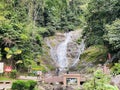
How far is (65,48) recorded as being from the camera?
118ft

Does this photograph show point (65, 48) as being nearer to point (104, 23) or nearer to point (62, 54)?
point (62, 54)

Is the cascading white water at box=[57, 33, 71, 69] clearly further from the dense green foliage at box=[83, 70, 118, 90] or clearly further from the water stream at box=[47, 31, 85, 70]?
the dense green foliage at box=[83, 70, 118, 90]

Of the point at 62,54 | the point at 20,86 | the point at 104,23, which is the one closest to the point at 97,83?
the point at 20,86

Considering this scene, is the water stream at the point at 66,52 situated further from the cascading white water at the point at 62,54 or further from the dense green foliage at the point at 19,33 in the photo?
the dense green foliage at the point at 19,33

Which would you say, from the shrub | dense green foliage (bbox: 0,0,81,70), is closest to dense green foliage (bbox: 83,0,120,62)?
dense green foliage (bbox: 0,0,81,70)

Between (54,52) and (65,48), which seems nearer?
(54,52)

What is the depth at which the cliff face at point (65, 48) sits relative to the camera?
107ft

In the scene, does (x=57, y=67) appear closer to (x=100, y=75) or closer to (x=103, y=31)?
(x=103, y=31)

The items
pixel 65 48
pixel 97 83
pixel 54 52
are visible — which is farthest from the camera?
pixel 65 48

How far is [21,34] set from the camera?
25.2 metres

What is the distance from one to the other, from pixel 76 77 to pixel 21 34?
6.95 m

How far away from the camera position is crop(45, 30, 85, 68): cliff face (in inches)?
1284

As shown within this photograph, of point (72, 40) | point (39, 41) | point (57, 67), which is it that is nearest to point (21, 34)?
point (39, 41)

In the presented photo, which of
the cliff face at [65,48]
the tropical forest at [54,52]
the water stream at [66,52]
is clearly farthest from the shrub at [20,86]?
the cliff face at [65,48]
